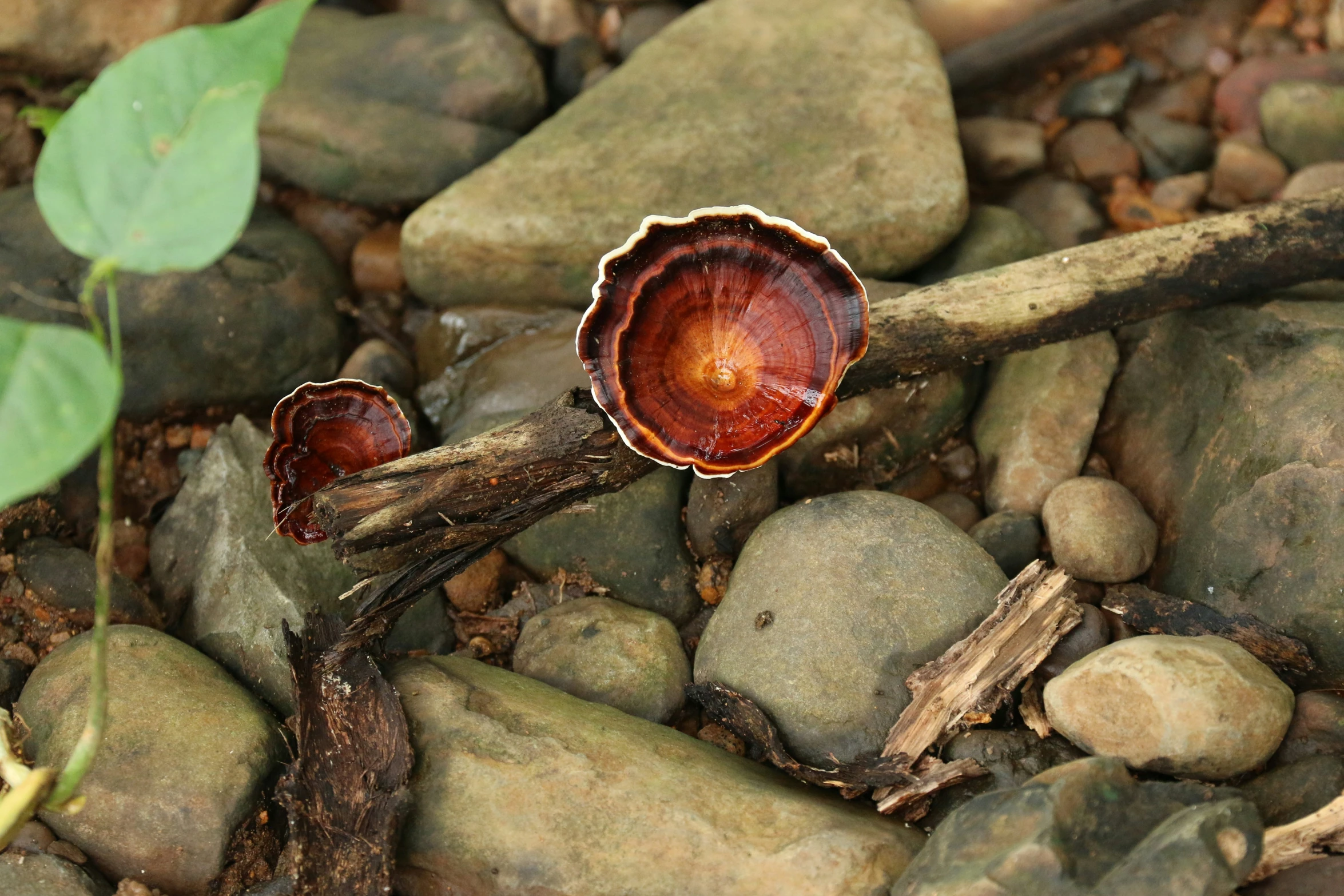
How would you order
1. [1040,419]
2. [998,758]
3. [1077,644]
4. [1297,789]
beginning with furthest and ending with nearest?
1. [1040,419]
2. [1077,644]
3. [998,758]
4. [1297,789]

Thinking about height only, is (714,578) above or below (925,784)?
below

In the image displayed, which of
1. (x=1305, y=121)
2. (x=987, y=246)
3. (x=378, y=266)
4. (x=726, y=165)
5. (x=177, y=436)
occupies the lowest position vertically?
(x=177, y=436)

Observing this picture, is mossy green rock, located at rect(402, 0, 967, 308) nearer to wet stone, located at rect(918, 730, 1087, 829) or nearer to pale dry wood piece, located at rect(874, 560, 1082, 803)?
pale dry wood piece, located at rect(874, 560, 1082, 803)

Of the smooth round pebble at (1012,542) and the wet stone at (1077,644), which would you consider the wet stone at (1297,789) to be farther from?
the smooth round pebble at (1012,542)

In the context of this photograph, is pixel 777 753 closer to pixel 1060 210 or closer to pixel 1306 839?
pixel 1306 839

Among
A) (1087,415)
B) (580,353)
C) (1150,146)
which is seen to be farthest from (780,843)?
(1150,146)

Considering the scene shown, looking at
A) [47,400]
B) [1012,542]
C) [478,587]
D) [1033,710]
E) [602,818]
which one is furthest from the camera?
[478,587]

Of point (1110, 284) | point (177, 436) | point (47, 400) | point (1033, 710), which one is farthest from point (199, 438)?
point (1110, 284)
